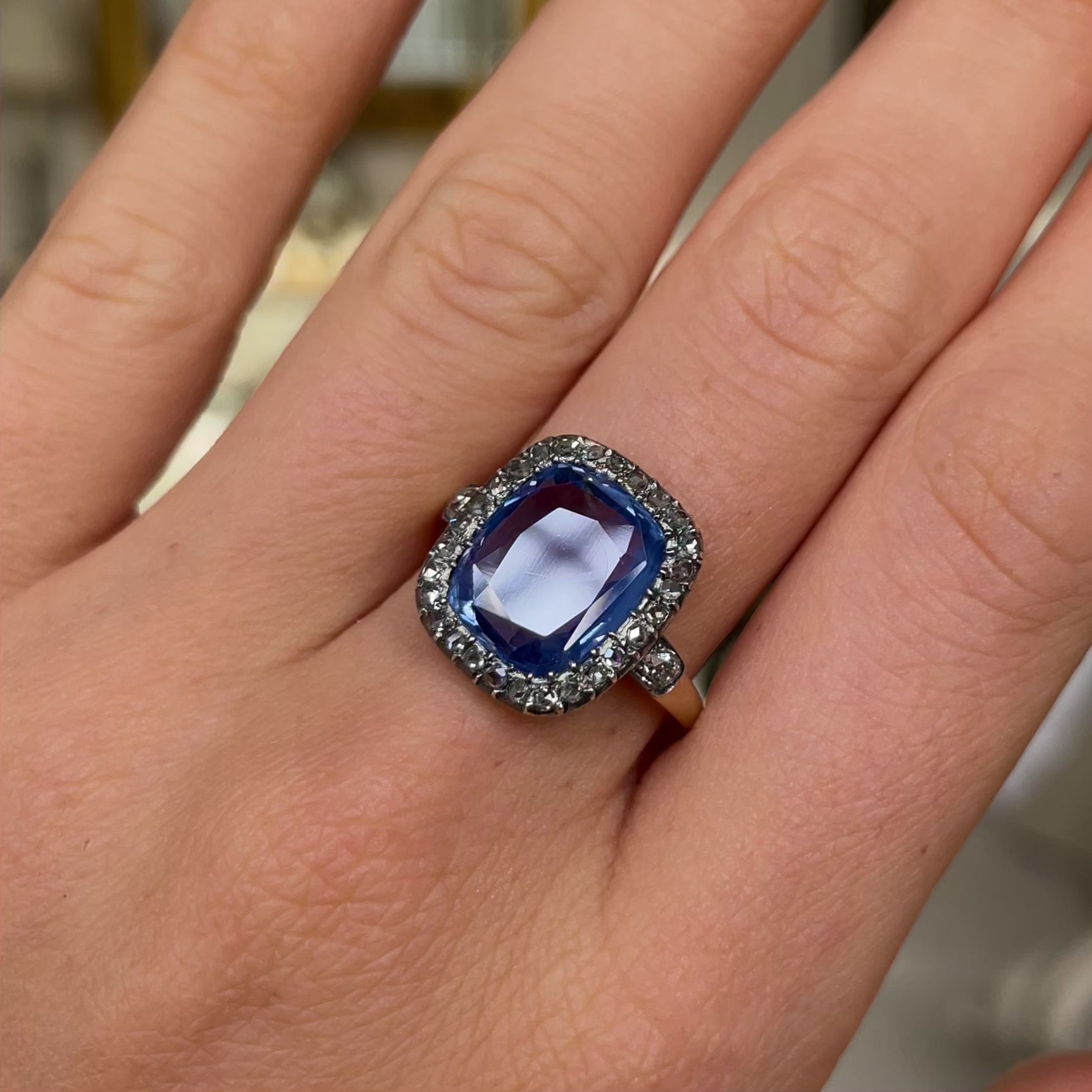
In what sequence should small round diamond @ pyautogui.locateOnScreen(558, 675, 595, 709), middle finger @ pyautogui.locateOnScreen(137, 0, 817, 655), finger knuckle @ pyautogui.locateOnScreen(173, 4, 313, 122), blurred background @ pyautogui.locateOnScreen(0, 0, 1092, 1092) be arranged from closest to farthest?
small round diamond @ pyautogui.locateOnScreen(558, 675, 595, 709)
middle finger @ pyautogui.locateOnScreen(137, 0, 817, 655)
finger knuckle @ pyautogui.locateOnScreen(173, 4, 313, 122)
blurred background @ pyautogui.locateOnScreen(0, 0, 1092, 1092)

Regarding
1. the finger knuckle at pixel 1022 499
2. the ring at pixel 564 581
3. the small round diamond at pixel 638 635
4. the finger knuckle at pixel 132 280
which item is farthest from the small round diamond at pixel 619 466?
the finger knuckle at pixel 132 280

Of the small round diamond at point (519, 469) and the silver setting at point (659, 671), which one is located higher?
the small round diamond at point (519, 469)

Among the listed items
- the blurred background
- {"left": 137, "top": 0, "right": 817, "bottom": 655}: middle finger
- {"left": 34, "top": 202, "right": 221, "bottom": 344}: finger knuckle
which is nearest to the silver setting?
{"left": 137, "top": 0, "right": 817, "bottom": 655}: middle finger

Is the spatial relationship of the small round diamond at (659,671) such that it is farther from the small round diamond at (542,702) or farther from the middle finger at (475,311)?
the middle finger at (475,311)

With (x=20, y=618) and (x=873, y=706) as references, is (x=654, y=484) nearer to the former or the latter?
(x=873, y=706)

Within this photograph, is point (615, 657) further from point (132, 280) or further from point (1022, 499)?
point (132, 280)

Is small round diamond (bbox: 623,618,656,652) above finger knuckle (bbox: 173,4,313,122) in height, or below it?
below

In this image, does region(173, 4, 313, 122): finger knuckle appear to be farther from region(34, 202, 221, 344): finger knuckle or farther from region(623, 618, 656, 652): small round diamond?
region(623, 618, 656, 652): small round diamond
